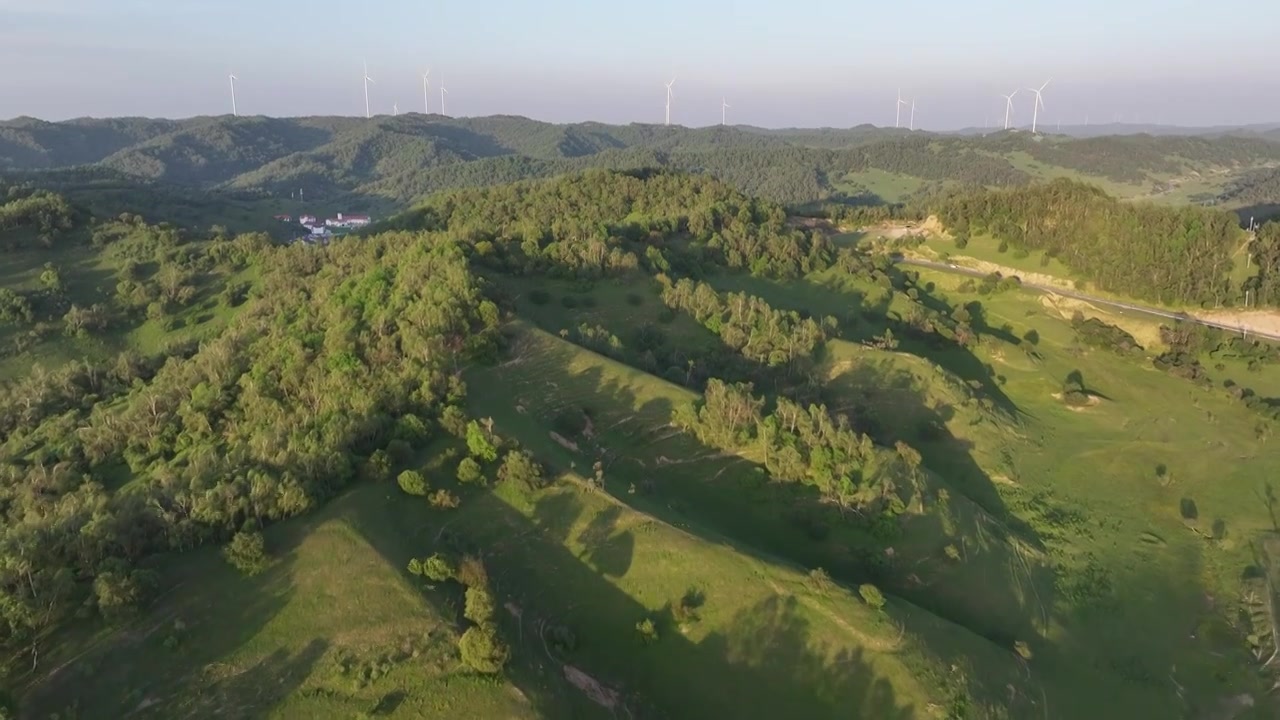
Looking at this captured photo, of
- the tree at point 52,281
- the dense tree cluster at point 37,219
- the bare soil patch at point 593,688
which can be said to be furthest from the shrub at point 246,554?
the dense tree cluster at point 37,219

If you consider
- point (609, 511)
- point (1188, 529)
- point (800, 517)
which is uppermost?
point (609, 511)

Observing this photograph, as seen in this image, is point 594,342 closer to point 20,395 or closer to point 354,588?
point 354,588

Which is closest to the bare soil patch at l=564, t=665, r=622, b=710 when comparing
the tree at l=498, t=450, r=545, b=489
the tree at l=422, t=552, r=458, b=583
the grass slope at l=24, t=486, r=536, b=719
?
the grass slope at l=24, t=486, r=536, b=719

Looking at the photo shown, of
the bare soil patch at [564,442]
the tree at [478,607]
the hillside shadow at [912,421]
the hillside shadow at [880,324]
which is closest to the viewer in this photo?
the tree at [478,607]

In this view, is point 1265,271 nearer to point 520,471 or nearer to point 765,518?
point 765,518

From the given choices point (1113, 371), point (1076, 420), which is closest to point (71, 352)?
point (1076, 420)

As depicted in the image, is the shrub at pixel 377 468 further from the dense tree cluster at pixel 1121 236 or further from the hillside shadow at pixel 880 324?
the dense tree cluster at pixel 1121 236

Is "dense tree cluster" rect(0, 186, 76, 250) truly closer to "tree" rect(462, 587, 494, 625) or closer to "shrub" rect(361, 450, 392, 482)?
"shrub" rect(361, 450, 392, 482)
